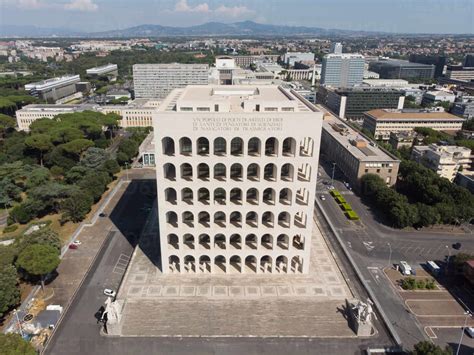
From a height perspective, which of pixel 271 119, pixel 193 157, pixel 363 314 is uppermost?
pixel 271 119

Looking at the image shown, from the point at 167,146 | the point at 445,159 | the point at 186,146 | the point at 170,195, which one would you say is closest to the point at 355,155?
the point at 445,159

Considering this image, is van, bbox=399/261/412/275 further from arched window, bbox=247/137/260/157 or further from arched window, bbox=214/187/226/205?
arched window, bbox=214/187/226/205

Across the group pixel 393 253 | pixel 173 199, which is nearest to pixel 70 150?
pixel 173 199

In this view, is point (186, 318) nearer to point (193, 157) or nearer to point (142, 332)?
point (142, 332)

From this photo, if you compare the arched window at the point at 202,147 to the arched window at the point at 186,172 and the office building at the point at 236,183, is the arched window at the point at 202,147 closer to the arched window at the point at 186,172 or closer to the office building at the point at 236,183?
the office building at the point at 236,183

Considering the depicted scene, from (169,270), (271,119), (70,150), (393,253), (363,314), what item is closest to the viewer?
(363,314)
